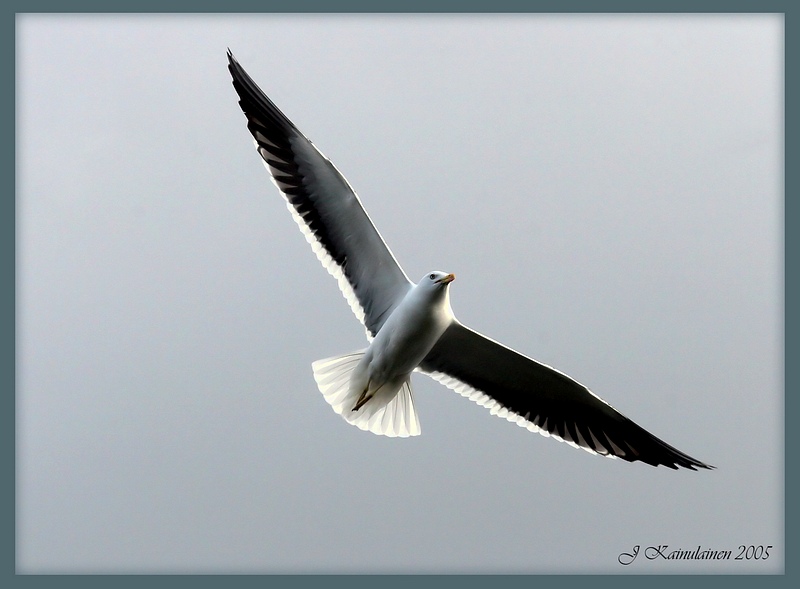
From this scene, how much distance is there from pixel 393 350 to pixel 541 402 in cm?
59

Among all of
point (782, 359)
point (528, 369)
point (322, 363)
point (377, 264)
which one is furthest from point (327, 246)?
point (782, 359)

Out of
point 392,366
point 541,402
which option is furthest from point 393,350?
point 541,402

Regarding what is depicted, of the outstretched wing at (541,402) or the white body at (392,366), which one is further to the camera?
the outstretched wing at (541,402)

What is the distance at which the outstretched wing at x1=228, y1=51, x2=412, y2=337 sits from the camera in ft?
10.1

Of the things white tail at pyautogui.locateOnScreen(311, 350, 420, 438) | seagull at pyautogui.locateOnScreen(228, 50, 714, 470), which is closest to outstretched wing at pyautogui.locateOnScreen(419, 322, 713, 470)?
seagull at pyautogui.locateOnScreen(228, 50, 714, 470)

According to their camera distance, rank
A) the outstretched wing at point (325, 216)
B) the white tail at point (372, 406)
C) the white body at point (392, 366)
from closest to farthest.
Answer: the white body at point (392, 366), the outstretched wing at point (325, 216), the white tail at point (372, 406)

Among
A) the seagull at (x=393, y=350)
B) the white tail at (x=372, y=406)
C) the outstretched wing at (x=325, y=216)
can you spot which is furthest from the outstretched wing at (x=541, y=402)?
the outstretched wing at (x=325, y=216)

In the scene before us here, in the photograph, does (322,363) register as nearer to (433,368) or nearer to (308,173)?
(433,368)

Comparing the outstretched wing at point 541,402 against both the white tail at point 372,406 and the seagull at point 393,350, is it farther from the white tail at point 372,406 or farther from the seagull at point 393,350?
the white tail at point 372,406

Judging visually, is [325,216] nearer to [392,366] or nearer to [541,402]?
[392,366]

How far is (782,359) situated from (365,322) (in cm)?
171

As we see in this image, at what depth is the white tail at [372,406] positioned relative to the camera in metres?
3.20

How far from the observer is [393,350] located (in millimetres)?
3016

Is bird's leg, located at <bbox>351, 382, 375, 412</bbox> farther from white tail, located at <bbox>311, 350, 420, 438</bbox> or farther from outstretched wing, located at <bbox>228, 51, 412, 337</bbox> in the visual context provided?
outstretched wing, located at <bbox>228, 51, 412, 337</bbox>
